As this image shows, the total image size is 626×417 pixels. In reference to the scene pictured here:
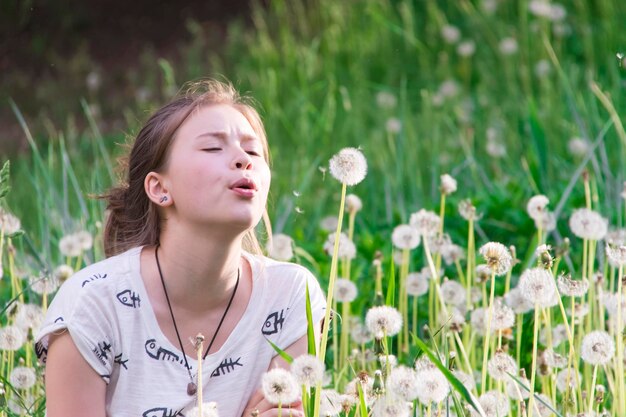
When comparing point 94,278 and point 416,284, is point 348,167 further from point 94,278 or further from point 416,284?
point 416,284

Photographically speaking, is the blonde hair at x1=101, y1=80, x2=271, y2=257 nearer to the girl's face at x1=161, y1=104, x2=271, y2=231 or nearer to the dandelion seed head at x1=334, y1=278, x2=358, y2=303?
the girl's face at x1=161, y1=104, x2=271, y2=231

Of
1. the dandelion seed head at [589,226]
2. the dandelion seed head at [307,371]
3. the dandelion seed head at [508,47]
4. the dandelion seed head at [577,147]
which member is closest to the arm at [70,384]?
the dandelion seed head at [307,371]

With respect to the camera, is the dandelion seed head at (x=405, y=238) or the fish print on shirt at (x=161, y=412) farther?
the dandelion seed head at (x=405, y=238)

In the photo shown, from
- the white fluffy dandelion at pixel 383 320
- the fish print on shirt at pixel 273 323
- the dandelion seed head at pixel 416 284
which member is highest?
the dandelion seed head at pixel 416 284

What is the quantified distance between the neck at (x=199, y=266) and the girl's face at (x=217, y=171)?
0.05 meters

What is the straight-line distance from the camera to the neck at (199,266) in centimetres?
222

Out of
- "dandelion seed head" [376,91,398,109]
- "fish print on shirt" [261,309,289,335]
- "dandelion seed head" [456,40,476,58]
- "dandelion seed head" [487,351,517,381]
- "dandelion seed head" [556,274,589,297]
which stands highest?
"dandelion seed head" [456,40,476,58]

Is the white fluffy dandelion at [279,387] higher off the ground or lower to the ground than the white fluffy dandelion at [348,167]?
lower

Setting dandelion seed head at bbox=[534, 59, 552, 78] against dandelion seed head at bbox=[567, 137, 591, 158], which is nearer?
dandelion seed head at bbox=[567, 137, 591, 158]

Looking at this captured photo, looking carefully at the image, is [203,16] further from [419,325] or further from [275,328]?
[275,328]

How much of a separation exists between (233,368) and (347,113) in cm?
311

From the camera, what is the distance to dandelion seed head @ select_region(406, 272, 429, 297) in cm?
288

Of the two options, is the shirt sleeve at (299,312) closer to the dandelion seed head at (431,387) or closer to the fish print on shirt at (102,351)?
the fish print on shirt at (102,351)

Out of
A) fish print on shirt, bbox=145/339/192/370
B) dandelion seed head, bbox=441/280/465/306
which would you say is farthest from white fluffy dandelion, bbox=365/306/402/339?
dandelion seed head, bbox=441/280/465/306
